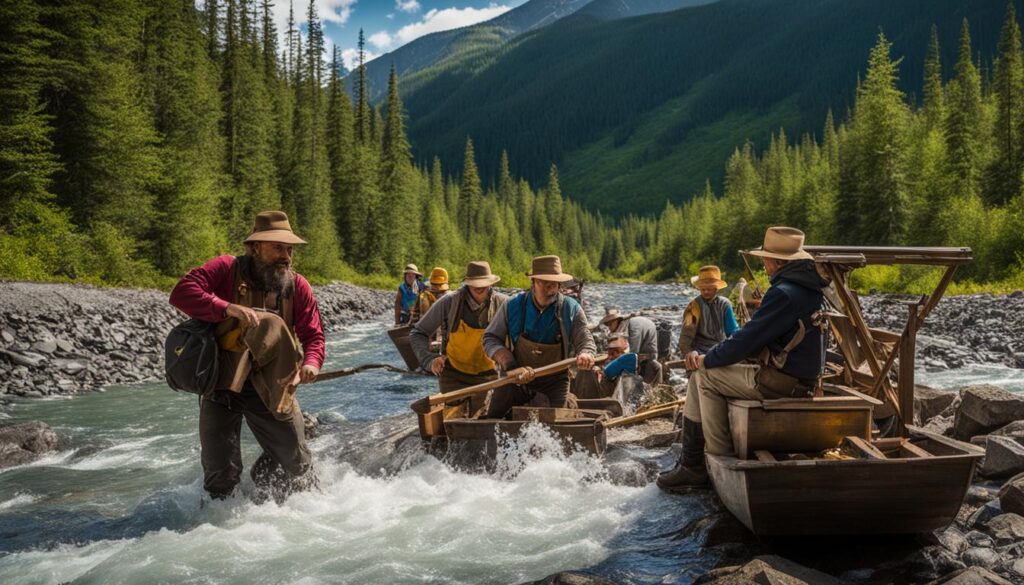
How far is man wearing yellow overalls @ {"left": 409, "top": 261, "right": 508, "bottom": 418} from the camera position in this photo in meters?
8.54

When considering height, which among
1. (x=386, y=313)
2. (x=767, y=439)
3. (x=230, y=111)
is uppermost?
(x=230, y=111)

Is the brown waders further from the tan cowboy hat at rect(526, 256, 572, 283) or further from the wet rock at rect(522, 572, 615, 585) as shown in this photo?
the wet rock at rect(522, 572, 615, 585)

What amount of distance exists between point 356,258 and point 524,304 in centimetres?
5458

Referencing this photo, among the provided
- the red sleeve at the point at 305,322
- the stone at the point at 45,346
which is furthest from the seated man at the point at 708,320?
the stone at the point at 45,346

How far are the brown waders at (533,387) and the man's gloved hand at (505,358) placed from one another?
0.25 metres

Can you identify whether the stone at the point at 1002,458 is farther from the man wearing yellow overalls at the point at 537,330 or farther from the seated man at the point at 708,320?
the man wearing yellow overalls at the point at 537,330

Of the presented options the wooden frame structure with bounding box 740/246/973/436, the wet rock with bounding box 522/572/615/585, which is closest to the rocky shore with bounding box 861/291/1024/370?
the wooden frame structure with bounding box 740/246/973/436

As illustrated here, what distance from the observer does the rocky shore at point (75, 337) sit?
14387 millimetres

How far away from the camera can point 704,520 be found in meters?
6.40

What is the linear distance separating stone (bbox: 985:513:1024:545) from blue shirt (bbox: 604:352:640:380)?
17.7 feet

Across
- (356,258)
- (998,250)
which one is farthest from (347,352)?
(356,258)

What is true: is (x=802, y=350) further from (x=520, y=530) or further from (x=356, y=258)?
(x=356, y=258)

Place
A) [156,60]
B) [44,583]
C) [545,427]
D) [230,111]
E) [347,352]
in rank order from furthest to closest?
[230,111], [156,60], [347,352], [545,427], [44,583]

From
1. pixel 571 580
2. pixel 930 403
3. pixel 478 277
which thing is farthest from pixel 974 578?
pixel 930 403
